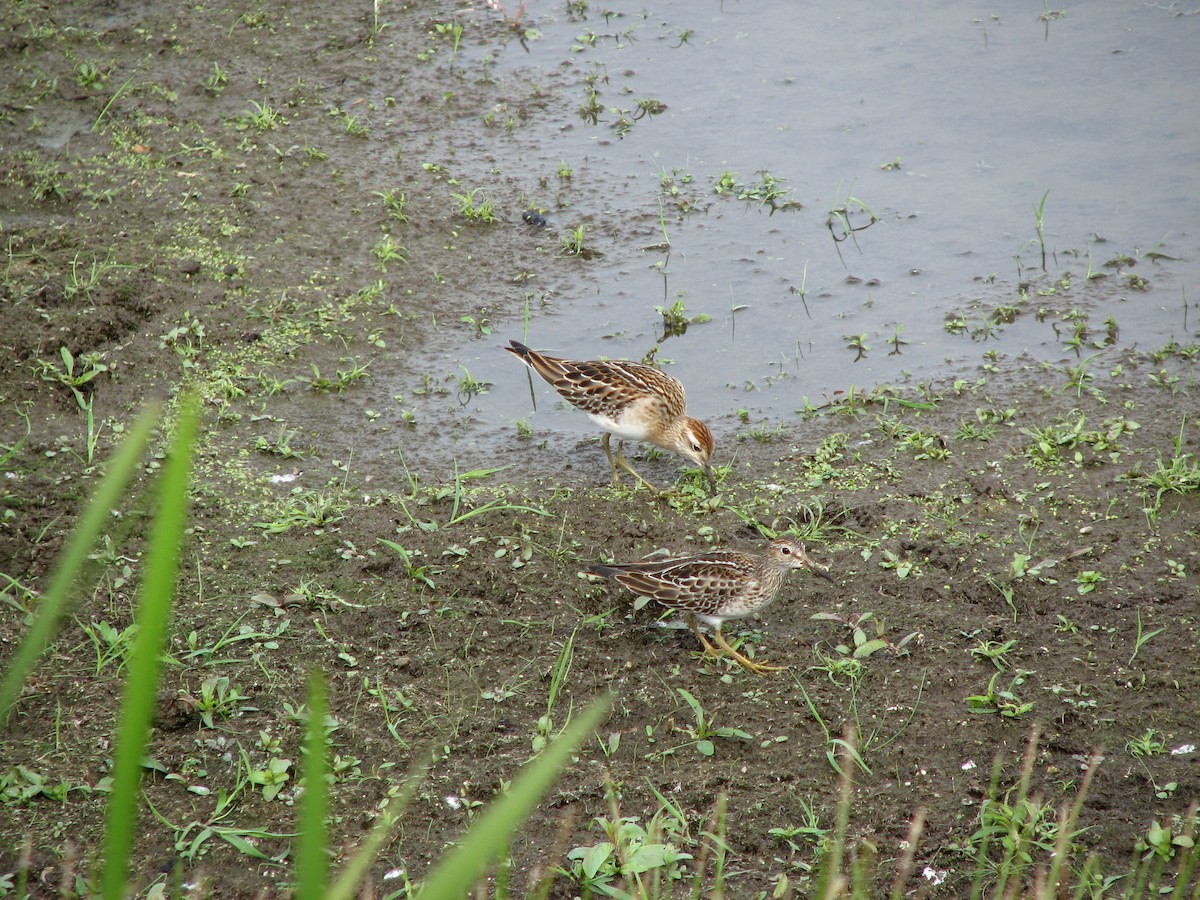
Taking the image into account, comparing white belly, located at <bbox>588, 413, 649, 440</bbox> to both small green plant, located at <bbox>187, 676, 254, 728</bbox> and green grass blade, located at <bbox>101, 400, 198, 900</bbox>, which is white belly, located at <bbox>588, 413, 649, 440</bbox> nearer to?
small green plant, located at <bbox>187, 676, 254, 728</bbox>

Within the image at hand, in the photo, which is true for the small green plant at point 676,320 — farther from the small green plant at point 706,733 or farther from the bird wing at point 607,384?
the small green plant at point 706,733

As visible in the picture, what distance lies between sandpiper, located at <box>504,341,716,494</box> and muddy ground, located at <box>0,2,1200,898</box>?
26 cm

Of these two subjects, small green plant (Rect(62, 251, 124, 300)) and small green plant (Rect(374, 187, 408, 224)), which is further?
small green plant (Rect(374, 187, 408, 224))

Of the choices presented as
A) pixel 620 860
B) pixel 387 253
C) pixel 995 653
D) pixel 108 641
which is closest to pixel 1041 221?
pixel 995 653

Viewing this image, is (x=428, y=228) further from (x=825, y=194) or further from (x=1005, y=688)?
(x=1005, y=688)

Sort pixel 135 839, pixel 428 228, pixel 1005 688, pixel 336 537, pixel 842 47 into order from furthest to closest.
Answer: pixel 842 47
pixel 428 228
pixel 336 537
pixel 1005 688
pixel 135 839

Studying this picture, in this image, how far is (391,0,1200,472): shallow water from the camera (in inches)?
326

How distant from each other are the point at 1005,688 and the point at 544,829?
227cm

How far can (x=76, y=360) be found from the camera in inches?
298

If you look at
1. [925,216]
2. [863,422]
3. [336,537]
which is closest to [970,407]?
[863,422]

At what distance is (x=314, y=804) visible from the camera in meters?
1.21

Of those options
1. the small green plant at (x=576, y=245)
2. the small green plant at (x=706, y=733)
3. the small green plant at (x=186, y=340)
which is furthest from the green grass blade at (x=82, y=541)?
the small green plant at (x=576, y=245)

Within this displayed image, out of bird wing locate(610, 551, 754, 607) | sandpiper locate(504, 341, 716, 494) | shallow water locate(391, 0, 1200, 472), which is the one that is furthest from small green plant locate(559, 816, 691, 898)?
shallow water locate(391, 0, 1200, 472)

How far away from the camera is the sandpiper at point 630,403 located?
23.1 ft
